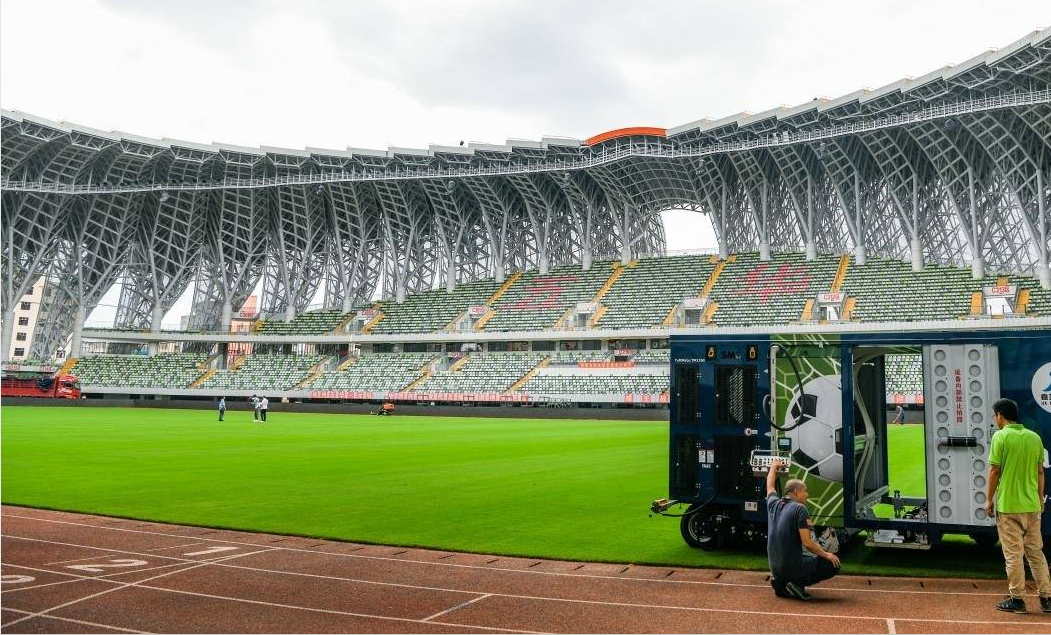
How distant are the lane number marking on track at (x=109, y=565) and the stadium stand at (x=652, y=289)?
192 feet

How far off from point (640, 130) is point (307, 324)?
39.5 meters

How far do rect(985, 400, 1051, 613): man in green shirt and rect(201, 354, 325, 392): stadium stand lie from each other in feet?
224

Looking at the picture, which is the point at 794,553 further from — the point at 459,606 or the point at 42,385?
the point at 42,385

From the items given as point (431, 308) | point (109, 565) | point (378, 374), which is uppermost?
point (431, 308)

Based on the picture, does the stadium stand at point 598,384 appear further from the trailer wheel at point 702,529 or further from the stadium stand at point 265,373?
the trailer wheel at point 702,529

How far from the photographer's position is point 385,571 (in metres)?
10.3

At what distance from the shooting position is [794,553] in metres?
8.81

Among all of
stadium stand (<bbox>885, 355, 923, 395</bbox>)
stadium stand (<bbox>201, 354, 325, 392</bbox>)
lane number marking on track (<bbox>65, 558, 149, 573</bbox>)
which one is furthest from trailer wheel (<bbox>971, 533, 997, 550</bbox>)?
stadium stand (<bbox>201, 354, 325, 392</bbox>)

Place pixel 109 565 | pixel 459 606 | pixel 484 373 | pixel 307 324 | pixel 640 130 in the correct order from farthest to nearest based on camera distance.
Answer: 1. pixel 307 324
2. pixel 484 373
3. pixel 640 130
4. pixel 109 565
5. pixel 459 606

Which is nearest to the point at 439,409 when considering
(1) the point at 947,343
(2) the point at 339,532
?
(2) the point at 339,532

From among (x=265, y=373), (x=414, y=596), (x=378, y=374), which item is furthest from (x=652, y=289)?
(x=414, y=596)

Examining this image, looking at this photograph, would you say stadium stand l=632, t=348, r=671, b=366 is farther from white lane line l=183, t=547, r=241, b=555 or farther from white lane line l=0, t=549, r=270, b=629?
white lane line l=0, t=549, r=270, b=629

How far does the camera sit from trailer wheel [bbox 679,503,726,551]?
38.7ft

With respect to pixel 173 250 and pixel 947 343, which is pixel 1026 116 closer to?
pixel 947 343
